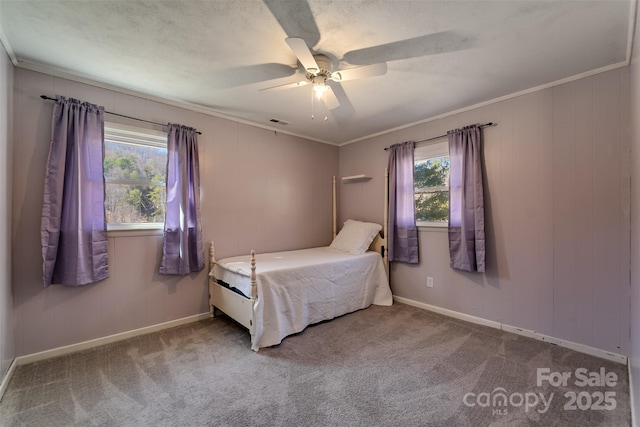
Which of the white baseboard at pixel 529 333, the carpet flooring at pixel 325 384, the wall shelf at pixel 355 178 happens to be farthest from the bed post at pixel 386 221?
the carpet flooring at pixel 325 384

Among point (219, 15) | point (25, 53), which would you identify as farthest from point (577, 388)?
point (25, 53)

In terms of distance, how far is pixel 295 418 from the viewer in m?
1.59

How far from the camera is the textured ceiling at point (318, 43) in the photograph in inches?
62.7

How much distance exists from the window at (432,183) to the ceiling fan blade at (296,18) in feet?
6.92

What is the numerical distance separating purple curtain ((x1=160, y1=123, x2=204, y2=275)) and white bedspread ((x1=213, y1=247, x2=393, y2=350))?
13.8 inches

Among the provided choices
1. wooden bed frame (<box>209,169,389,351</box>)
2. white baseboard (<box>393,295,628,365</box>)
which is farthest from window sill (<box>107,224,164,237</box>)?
white baseboard (<box>393,295,628,365</box>)

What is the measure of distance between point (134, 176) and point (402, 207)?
3075 mm

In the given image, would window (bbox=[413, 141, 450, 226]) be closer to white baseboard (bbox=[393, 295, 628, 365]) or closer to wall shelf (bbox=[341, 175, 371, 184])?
wall shelf (bbox=[341, 175, 371, 184])

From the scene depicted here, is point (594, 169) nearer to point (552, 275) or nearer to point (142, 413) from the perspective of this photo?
point (552, 275)

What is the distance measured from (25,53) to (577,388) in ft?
15.3

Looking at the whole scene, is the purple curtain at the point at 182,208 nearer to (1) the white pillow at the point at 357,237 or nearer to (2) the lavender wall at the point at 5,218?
(2) the lavender wall at the point at 5,218

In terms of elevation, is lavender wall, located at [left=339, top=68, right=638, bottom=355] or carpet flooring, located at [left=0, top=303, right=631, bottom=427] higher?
lavender wall, located at [left=339, top=68, right=638, bottom=355]

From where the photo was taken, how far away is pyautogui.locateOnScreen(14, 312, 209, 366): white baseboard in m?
2.17

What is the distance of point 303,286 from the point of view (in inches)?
109
